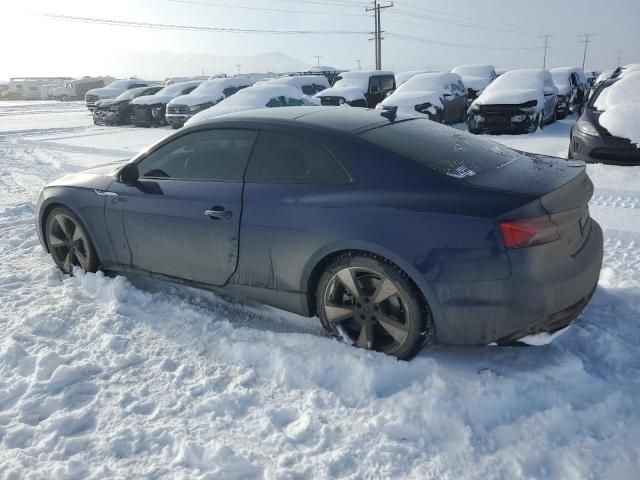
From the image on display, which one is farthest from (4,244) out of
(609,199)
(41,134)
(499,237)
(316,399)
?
(41,134)

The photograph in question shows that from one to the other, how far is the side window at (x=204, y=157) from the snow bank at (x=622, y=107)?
6.28m

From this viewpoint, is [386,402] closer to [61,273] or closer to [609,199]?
[61,273]

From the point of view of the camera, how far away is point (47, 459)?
7.66ft

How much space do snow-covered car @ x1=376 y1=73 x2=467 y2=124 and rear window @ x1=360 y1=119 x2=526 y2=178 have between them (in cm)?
910

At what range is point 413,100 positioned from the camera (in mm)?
13055

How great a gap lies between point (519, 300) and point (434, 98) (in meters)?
11.7

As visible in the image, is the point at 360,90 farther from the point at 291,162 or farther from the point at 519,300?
the point at 519,300

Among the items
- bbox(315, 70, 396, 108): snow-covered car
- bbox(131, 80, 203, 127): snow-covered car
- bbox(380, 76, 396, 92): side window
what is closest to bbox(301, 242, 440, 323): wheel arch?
bbox(315, 70, 396, 108): snow-covered car

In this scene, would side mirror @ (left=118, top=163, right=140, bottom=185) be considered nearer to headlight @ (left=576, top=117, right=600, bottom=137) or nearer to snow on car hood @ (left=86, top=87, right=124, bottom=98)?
headlight @ (left=576, top=117, right=600, bottom=137)

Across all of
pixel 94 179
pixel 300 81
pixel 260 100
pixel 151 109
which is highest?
pixel 300 81

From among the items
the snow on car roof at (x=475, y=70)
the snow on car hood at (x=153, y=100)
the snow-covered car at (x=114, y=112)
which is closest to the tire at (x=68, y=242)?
the snow on car hood at (x=153, y=100)

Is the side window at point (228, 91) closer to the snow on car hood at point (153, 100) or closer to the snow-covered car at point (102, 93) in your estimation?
the snow on car hood at point (153, 100)

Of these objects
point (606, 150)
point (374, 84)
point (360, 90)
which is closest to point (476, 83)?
point (374, 84)

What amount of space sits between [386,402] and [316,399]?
0.38m
